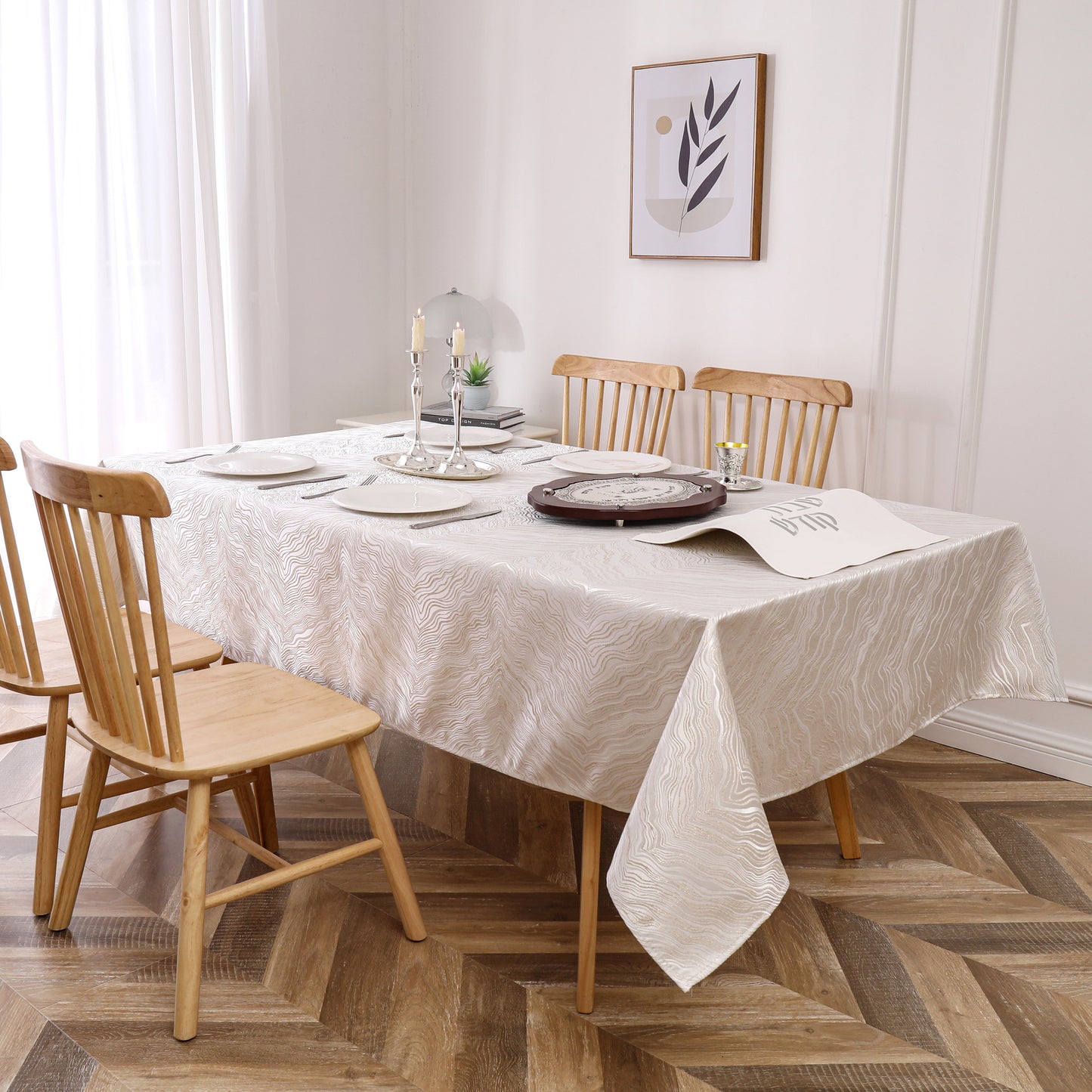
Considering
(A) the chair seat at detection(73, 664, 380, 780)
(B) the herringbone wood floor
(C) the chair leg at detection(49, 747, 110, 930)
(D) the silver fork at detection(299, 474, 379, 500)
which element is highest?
(D) the silver fork at detection(299, 474, 379, 500)

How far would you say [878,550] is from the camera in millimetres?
1664

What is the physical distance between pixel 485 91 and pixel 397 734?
2189 mm

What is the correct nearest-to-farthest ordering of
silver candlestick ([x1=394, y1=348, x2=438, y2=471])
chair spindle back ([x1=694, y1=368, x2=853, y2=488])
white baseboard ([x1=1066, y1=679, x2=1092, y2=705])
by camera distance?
silver candlestick ([x1=394, y1=348, x2=438, y2=471]) < white baseboard ([x1=1066, y1=679, x2=1092, y2=705]) < chair spindle back ([x1=694, y1=368, x2=853, y2=488])

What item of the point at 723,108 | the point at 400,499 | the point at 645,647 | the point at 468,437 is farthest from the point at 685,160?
the point at 645,647

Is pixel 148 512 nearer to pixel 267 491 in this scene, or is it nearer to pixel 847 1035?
pixel 267 491

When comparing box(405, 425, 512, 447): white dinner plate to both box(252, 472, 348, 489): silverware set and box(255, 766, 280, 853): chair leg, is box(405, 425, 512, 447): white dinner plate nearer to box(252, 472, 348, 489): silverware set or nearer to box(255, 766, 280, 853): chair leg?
box(252, 472, 348, 489): silverware set

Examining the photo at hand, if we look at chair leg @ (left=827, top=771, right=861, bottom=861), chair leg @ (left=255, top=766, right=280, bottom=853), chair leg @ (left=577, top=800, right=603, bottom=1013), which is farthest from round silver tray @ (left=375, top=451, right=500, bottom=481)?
chair leg @ (left=827, top=771, right=861, bottom=861)

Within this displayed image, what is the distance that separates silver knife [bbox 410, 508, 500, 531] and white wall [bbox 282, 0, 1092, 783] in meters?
1.39

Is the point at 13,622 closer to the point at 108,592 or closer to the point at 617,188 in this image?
the point at 108,592

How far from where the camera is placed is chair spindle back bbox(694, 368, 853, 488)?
106 inches

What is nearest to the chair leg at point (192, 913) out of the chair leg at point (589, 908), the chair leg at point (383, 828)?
the chair leg at point (383, 828)

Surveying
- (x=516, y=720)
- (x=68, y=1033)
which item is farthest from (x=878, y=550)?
(x=68, y=1033)

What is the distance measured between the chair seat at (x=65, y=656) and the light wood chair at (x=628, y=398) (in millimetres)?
1271

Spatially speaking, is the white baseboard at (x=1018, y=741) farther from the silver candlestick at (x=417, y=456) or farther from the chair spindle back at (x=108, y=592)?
the chair spindle back at (x=108, y=592)
